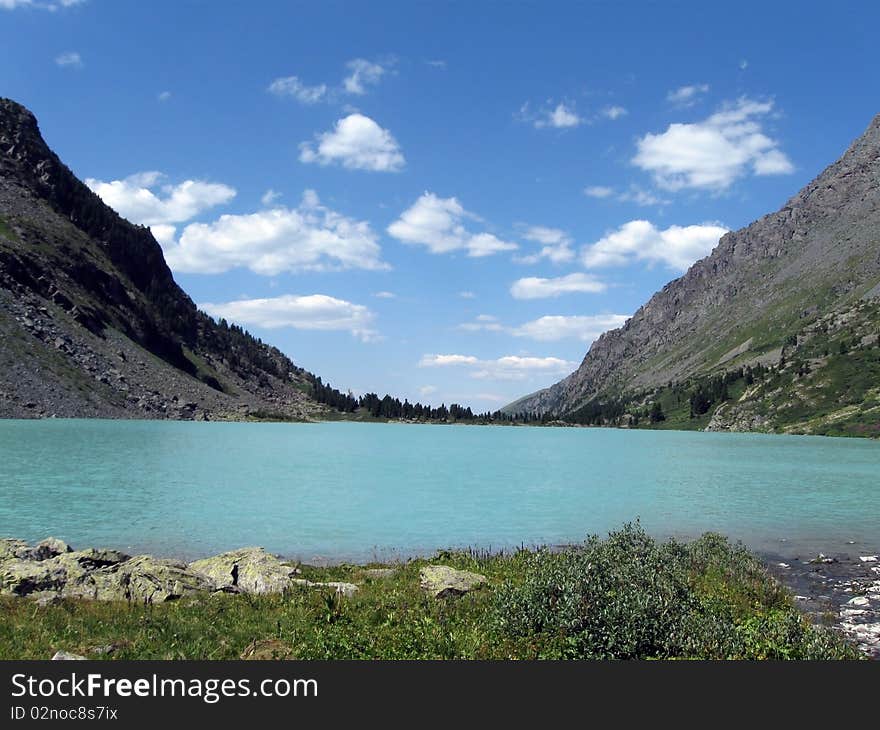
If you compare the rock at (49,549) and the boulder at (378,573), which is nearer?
the rock at (49,549)

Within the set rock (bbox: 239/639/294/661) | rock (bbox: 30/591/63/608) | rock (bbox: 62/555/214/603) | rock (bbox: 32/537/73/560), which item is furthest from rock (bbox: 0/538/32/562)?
rock (bbox: 239/639/294/661)

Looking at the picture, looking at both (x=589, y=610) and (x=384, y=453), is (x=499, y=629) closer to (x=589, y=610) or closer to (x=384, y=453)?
(x=589, y=610)

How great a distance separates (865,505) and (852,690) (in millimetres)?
66583

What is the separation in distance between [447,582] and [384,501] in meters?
40.0

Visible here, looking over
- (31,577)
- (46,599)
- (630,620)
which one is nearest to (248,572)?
(46,599)

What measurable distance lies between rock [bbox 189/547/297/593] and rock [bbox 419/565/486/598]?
552 cm

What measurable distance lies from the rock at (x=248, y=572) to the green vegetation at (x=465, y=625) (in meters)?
1.34

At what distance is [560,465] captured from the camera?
115125 millimetres

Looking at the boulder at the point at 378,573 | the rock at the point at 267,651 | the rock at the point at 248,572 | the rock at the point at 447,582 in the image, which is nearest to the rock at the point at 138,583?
the rock at the point at 248,572

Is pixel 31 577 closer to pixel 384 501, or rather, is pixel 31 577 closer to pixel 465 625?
pixel 465 625

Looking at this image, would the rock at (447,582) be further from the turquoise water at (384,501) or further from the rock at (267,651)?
the turquoise water at (384,501)

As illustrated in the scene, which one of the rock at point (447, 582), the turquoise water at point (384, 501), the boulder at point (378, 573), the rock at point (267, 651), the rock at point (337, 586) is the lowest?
the turquoise water at point (384, 501)

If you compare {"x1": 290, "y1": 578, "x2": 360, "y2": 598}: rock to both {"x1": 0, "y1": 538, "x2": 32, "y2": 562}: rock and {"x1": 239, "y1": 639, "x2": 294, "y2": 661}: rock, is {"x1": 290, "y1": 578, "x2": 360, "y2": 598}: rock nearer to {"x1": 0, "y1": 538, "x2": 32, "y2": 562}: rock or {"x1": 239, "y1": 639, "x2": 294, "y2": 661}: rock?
{"x1": 239, "y1": 639, "x2": 294, "y2": 661}: rock

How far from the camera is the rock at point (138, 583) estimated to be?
22.1 meters
